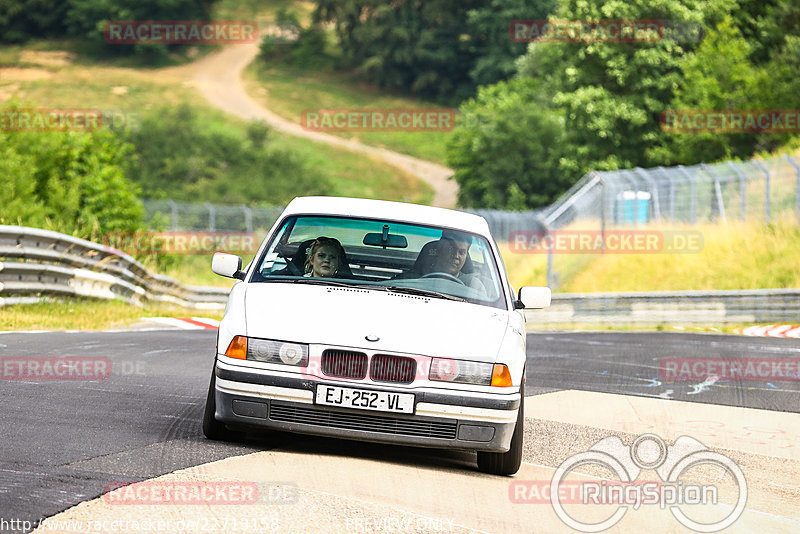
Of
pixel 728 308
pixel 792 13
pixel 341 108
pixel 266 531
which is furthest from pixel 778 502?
pixel 341 108

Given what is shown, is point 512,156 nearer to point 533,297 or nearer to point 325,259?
point 533,297

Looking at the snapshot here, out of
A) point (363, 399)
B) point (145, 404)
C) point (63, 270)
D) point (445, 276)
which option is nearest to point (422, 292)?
point (445, 276)

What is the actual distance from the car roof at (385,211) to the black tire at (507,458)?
1.61 metres

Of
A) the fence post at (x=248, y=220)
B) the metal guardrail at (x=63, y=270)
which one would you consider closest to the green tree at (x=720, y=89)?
the fence post at (x=248, y=220)

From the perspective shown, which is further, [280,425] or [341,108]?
[341,108]

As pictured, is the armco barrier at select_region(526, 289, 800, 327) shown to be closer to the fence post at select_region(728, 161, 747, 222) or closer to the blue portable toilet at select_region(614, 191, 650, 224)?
the fence post at select_region(728, 161, 747, 222)

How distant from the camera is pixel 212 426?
714 centimetres

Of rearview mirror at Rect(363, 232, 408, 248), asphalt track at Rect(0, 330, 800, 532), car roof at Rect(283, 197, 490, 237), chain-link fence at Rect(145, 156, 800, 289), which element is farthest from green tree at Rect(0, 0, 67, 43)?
rearview mirror at Rect(363, 232, 408, 248)

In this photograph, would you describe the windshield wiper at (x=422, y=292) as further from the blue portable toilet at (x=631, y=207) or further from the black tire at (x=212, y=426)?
the blue portable toilet at (x=631, y=207)

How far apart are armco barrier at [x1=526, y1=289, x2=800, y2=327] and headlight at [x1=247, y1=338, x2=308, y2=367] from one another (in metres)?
18.3

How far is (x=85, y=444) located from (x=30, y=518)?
69.0 inches

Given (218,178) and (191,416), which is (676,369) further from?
(218,178)

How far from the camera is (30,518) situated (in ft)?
16.6

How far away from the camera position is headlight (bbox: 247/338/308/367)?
6.71 meters
